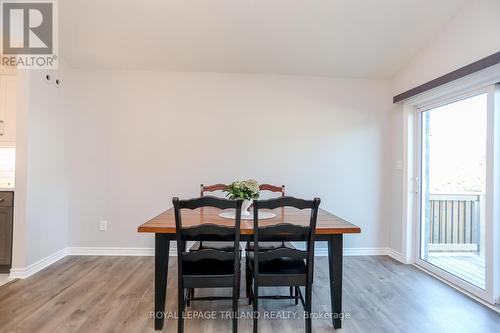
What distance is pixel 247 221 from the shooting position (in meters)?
2.15

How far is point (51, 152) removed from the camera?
3.27 m

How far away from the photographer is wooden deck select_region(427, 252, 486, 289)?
275 centimetres

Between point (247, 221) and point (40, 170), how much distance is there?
2.54 m

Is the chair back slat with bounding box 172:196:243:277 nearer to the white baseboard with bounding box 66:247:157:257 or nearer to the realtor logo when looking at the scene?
the white baseboard with bounding box 66:247:157:257

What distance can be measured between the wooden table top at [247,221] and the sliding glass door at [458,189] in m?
1.54

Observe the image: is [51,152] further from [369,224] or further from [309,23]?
[369,224]

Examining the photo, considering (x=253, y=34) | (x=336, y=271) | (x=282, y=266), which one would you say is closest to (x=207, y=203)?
(x=282, y=266)

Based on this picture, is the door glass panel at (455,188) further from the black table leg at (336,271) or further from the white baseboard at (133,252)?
the black table leg at (336,271)

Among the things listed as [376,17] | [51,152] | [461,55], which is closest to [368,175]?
[461,55]

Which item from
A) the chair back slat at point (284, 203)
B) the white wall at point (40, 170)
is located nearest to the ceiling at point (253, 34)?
the white wall at point (40, 170)

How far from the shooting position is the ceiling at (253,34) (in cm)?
276

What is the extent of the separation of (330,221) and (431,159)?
2100 mm

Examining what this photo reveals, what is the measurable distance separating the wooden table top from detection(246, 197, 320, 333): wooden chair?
113 mm

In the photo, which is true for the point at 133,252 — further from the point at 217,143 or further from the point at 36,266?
the point at 217,143
